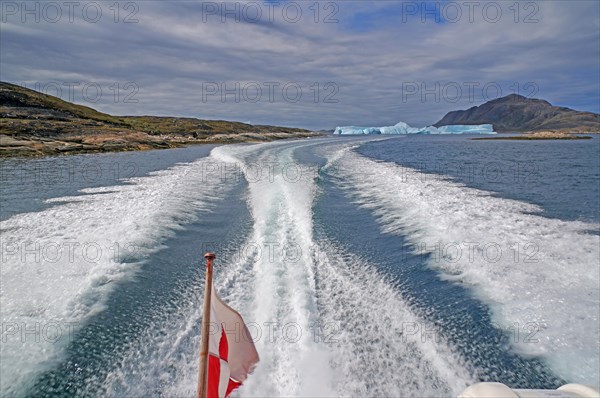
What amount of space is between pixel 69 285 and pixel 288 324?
15.7 ft

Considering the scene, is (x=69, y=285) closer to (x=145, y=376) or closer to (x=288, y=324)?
(x=145, y=376)

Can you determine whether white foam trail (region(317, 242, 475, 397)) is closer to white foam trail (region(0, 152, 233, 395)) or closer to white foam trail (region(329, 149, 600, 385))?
white foam trail (region(329, 149, 600, 385))

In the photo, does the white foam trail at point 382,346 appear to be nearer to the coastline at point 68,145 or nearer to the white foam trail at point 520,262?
the white foam trail at point 520,262

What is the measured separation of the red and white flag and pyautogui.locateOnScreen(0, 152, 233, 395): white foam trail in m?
3.86

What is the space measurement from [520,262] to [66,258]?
11.1m

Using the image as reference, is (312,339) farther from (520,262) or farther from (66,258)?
(66,258)

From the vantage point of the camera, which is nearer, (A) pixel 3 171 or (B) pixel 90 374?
(B) pixel 90 374

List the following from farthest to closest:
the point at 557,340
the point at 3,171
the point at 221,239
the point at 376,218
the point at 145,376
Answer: the point at 3,171
the point at 376,218
the point at 221,239
the point at 557,340
the point at 145,376

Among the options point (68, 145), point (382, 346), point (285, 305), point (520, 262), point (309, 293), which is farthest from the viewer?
point (68, 145)

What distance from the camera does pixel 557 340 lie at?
6.28 m

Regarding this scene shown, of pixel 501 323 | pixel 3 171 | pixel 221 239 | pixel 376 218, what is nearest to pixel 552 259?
pixel 501 323

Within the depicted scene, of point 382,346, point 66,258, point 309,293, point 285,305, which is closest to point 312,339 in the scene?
point 382,346

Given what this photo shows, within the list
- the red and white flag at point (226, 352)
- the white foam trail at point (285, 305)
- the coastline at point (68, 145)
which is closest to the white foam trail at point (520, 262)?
the white foam trail at point (285, 305)

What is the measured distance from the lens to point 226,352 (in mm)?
3199
